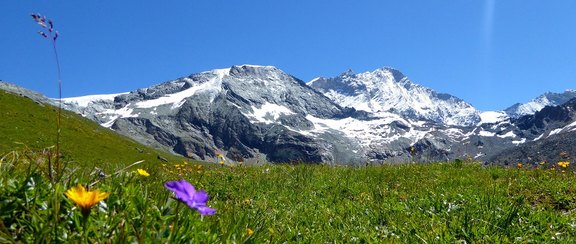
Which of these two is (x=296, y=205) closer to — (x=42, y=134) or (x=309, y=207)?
(x=309, y=207)

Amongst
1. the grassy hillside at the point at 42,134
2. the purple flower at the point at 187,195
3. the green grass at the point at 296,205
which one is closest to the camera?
the purple flower at the point at 187,195

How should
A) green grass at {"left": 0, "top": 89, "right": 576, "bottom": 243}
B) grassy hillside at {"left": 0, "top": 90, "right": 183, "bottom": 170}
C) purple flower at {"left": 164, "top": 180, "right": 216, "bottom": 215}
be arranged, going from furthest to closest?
grassy hillside at {"left": 0, "top": 90, "right": 183, "bottom": 170} → green grass at {"left": 0, "top": 89, "right": 576, "bottom": 243} → purple flower at {"left": 164, "top": 180, "right": 216, "bottom": 215}

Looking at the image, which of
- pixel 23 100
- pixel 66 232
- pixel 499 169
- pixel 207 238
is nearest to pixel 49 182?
pixel 66 232

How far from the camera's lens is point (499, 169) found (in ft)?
44.3

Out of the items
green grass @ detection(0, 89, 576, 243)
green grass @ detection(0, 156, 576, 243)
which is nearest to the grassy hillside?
green grass @ detection(0, 156, 576, 243)

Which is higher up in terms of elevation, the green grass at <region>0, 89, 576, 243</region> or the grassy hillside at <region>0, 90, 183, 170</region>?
the grassy hillside at <region>0, 90, 183, 170</region>

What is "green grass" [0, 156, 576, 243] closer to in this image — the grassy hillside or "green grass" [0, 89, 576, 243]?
"green grass" [0, 89, 576, 243]

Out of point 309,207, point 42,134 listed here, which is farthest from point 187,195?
point 42,134

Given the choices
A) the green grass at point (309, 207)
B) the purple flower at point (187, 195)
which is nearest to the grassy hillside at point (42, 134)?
the green grass at point (309, 207)

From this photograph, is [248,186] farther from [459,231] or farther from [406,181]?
[459,231]

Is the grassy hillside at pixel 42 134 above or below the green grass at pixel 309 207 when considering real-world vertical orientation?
above

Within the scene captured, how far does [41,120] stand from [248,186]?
219 ft

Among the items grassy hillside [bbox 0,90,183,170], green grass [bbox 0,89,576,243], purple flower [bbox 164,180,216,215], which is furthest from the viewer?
grassy hillside [bbox 0,90,183,170]

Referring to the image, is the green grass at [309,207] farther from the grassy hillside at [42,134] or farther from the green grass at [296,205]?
the grassy hillside at [42,134]
